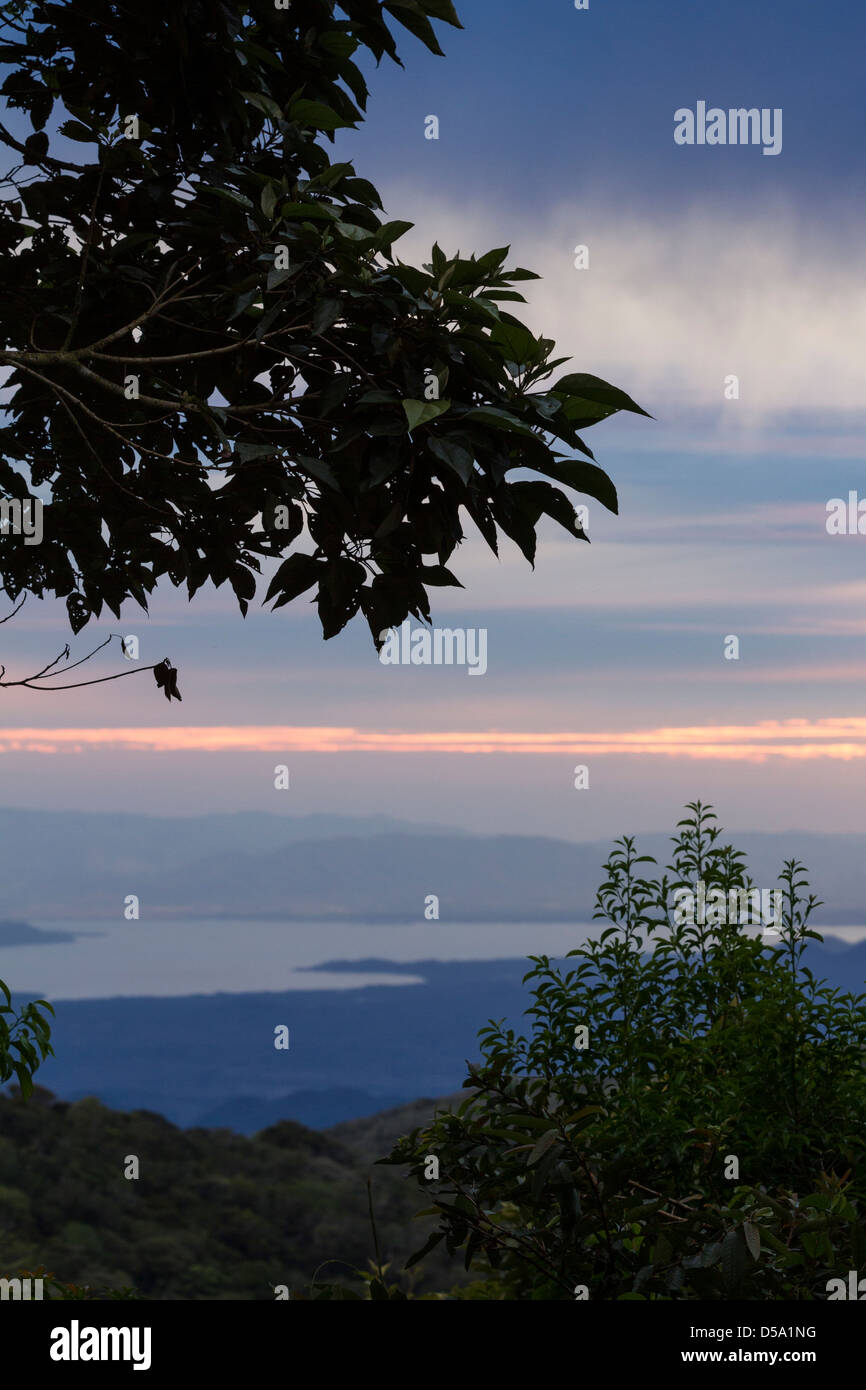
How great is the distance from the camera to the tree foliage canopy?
2.90m

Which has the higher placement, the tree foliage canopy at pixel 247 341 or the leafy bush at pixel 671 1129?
the tree foliage canopy at pixel 247 341

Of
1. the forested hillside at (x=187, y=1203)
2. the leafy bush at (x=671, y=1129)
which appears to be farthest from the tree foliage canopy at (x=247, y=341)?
the forested hillside at (x=187, y=1203)

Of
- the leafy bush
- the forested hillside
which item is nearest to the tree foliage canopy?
the leafy bush

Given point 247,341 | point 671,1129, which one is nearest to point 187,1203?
point 671,1129

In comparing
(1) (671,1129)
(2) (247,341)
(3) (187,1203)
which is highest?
(2) (247,341)

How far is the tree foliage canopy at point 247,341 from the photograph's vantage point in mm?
2898

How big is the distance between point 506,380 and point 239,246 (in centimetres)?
107

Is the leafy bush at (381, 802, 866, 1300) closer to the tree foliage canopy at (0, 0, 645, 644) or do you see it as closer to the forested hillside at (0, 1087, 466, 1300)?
the tree foliage canopy at (0, 0, 645, 644)

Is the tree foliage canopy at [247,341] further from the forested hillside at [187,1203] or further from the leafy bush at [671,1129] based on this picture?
the forested hillside at [187,1203]

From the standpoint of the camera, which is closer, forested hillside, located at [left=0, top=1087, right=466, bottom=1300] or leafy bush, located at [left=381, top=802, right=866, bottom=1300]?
leafy bush, located at [left=381, top=802, right=866, bottom=1300]

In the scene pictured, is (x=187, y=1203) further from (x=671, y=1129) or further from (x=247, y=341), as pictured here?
(x=247, y=341)

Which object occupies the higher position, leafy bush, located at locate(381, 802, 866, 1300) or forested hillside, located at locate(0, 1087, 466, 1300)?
leafy bush, located at locate(381, 802, 866, 1300)

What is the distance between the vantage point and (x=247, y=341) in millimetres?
3160
